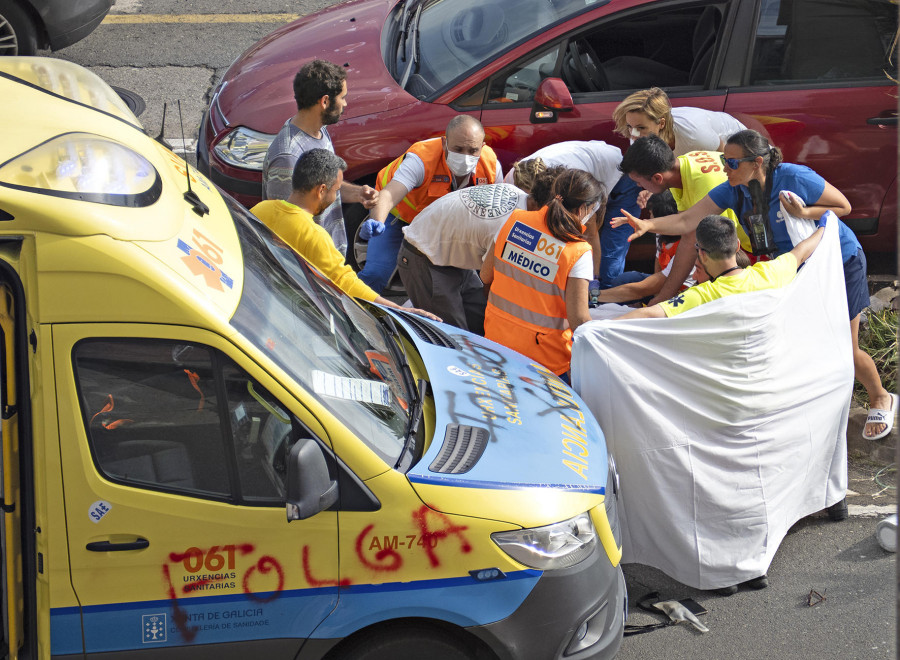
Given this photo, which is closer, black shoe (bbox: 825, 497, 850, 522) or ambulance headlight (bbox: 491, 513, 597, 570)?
ambulance headlight (bbox: 491, 513, 597, 570)

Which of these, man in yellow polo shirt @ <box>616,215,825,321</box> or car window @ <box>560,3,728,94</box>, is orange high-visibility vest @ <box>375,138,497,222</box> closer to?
car window @ <box>560,3,728,94</box>

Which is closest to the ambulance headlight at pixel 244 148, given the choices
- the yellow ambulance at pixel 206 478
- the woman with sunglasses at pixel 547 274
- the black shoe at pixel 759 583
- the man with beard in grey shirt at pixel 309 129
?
the man with beard in grey shirt at pixel 309 129

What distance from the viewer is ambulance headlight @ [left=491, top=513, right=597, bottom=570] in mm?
3289

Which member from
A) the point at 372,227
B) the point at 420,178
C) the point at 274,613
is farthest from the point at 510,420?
the point at 420,178

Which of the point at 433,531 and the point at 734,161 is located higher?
the point at 734,161

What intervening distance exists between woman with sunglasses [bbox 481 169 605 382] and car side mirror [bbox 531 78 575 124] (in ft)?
5.04

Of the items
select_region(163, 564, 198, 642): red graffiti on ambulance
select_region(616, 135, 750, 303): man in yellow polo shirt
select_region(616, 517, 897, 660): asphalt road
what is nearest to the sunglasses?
select_region(616, 135, 750, 303): man in yellow polo shirt

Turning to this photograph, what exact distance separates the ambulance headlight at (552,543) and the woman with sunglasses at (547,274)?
1.48 meters

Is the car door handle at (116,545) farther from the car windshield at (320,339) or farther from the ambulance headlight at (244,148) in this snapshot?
the ambulance headlight at (244,148)

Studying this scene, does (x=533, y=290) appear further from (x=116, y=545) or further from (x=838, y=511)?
(x=116, y=545)

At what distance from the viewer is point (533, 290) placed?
481 centimetres

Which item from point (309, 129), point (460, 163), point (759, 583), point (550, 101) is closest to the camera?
point (759, 583)

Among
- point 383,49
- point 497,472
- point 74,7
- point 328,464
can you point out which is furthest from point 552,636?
point 74,7

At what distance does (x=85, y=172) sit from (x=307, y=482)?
121cm
